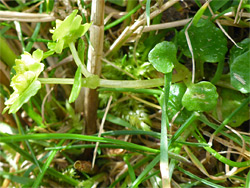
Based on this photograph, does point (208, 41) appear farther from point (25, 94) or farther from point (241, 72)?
point (25, 94)

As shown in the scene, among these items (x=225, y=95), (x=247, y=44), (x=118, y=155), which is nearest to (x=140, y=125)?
(x=118, y=155)

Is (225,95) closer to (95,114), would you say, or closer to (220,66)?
(220,66)

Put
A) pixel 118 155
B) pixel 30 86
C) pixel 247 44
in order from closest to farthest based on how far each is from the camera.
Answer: pixel 30 86 < pixel 247 44 < pixel 118 155

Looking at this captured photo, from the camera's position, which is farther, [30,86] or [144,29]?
[144,29]

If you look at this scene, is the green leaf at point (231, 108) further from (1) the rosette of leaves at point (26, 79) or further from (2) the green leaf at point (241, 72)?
(1) the rosette of leaves at point (26, 79)

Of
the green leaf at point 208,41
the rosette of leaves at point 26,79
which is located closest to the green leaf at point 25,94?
the rosette of leaves at point 26,79

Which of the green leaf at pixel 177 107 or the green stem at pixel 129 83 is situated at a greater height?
the green stem at pixel 129 83
